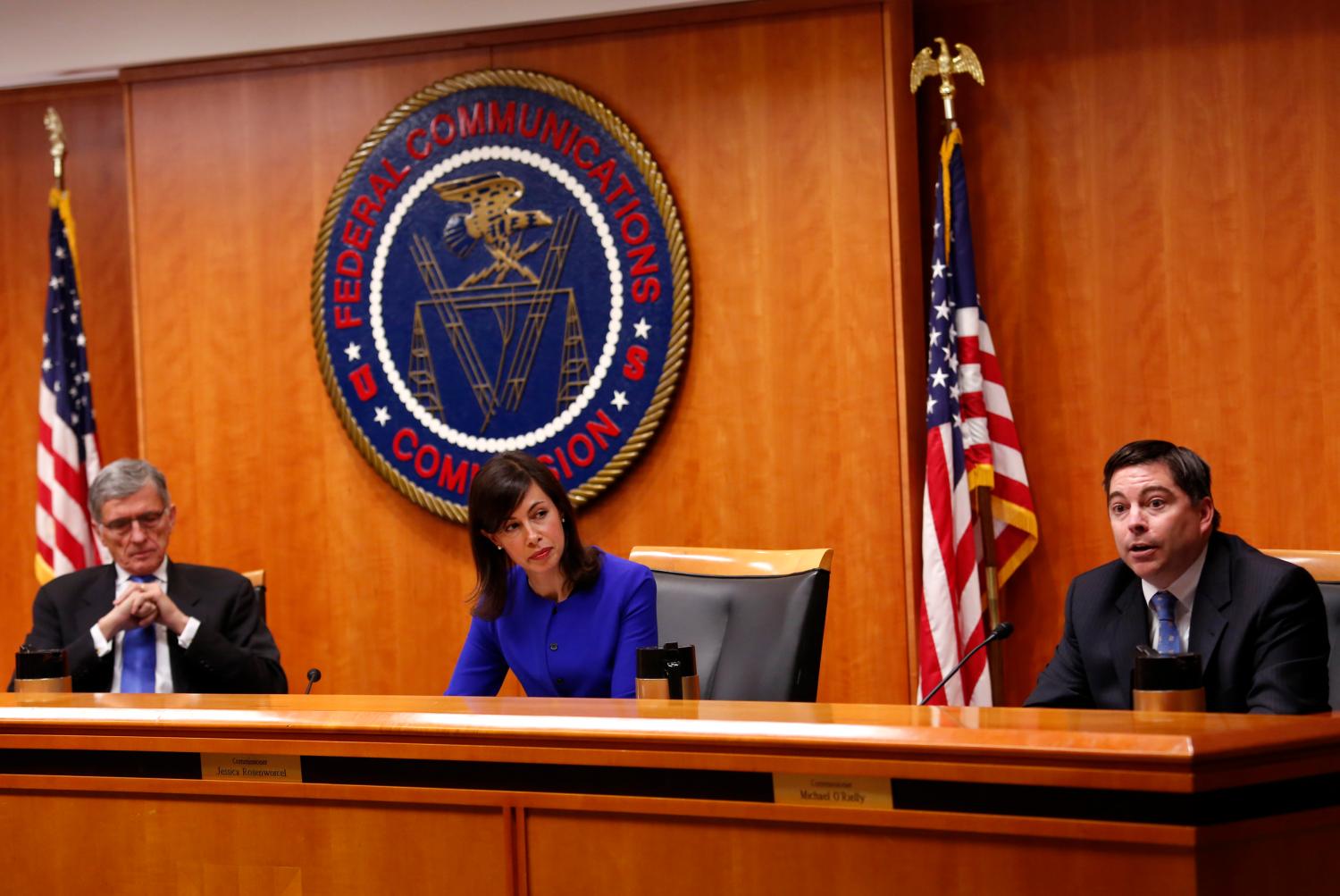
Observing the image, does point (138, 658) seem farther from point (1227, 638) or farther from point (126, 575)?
point (1227, 638)

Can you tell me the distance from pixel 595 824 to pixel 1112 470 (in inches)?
55.8

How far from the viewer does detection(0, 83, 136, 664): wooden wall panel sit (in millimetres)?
5273

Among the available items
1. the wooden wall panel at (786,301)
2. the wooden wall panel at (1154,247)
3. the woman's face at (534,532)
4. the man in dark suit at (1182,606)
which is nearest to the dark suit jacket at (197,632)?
the woman's face at (534,532)

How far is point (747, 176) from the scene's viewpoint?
435cm

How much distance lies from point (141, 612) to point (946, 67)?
263 cm

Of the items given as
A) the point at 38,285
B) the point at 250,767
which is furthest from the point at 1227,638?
the point at 38,285

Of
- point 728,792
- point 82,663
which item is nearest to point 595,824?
point 728,792

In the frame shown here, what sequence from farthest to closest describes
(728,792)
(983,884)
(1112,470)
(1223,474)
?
(1223,474) → (1112,470) → (728,792) → (983,884)

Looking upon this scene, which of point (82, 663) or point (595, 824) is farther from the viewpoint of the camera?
point (82, 663)

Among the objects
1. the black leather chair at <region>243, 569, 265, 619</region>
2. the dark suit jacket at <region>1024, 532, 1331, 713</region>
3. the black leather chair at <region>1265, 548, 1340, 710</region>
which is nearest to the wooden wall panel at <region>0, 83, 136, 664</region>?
the black leather chair at <region>243, 569, 265, 619</region>

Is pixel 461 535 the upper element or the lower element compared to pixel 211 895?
upper

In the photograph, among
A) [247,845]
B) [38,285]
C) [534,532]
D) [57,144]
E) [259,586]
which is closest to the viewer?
[247,845]

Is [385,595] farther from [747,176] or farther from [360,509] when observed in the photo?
[747,176]

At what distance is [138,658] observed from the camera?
3447 mm
